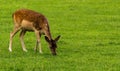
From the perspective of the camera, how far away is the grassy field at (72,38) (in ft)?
45.9

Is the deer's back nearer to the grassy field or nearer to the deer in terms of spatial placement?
the deer

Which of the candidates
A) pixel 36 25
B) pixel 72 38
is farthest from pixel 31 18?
pixel 72 38

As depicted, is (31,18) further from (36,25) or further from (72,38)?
(72,38)

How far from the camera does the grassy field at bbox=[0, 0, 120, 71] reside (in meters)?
14.0

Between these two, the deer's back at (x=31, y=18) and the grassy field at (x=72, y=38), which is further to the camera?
Result: the deer's back at (x=31, y=18)

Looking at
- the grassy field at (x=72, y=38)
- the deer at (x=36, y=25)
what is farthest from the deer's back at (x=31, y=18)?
the grassy field at (x=72, y=38)

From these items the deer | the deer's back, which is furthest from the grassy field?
the deer's back

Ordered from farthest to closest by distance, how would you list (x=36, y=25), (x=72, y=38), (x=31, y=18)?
(x=72, y=38)
(x=31, y=18)
(x=36, y=25)

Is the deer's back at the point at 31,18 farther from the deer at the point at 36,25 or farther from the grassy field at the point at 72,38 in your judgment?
the grassy field at the point at 72,38

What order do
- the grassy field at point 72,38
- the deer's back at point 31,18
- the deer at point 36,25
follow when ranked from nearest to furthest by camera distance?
1. the grassy field at point 72,38
2. the deer at point 36,25
3. the deer's back at point 31,18

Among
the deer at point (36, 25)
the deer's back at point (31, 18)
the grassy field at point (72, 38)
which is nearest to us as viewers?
the grassy field at point (72, 38)

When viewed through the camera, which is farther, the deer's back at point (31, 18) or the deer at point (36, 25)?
the deer's back at point (31, 18)

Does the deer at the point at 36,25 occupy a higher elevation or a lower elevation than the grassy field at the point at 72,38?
higher

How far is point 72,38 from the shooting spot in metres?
19.5
